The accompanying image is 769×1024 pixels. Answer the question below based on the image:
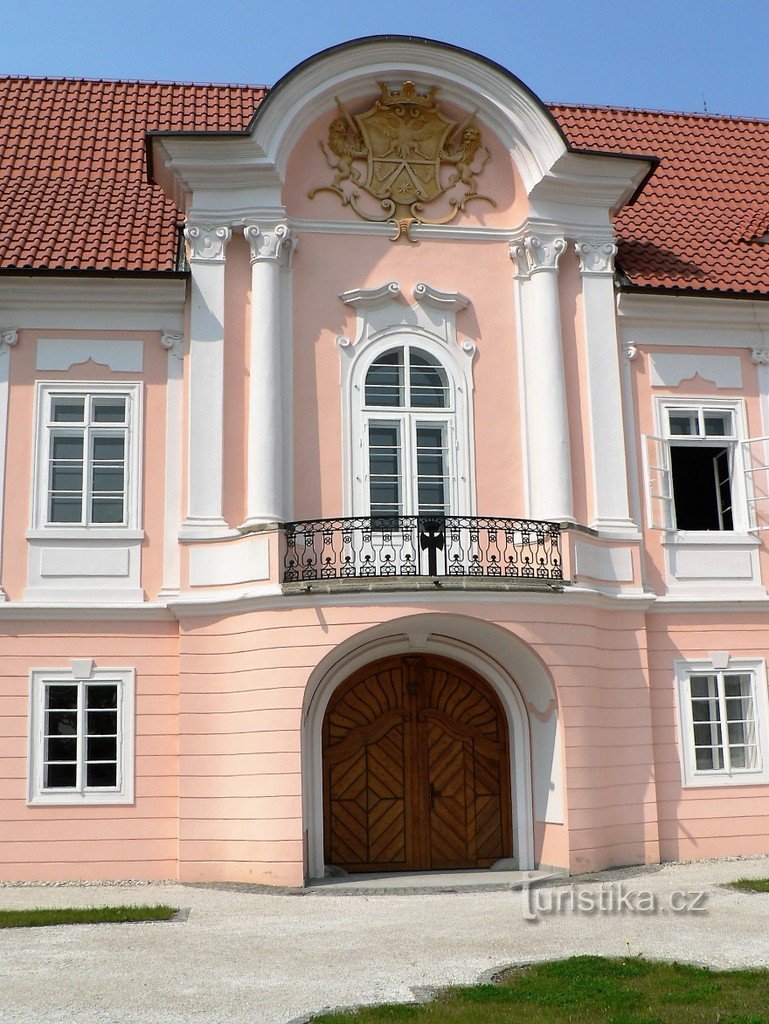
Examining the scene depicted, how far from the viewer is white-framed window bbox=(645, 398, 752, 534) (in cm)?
1644

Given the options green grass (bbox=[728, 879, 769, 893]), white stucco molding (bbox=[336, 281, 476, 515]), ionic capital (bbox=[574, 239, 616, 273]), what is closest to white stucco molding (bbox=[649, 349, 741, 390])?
ionic capital (bbox=[574, 239, 616, 273])

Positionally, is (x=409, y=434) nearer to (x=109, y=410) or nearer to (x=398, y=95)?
(x=109, y=410)

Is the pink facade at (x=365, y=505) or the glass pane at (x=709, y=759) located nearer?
the pink facade at (x=365, y=505)

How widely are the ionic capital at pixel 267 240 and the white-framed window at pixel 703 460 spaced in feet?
17.5

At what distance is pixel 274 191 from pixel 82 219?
112 inches

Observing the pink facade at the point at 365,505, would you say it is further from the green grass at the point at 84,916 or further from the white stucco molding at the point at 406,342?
the green grass at the point at 84,916

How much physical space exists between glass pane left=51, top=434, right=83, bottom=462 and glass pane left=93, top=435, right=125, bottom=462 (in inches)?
7.5

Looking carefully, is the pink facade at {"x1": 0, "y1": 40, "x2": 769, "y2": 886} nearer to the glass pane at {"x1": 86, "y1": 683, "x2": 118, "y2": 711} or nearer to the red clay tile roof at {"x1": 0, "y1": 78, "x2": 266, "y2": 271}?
the glass pane at {"x1": 86, "y1": 683, "x2": 118, "y2": 711}

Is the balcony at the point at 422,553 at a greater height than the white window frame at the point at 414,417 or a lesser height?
lesser

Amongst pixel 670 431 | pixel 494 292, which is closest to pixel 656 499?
pixel 670 431

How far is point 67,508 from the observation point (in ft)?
50.3

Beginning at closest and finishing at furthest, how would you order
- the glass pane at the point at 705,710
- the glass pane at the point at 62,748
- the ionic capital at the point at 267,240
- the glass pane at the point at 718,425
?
the glass pane at the point at 62,748 < the ionic capital at the point at 267,240 < the glass pane at the point at 705,710 < the glass pane at the point at 718,425

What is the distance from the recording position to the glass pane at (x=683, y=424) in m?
16.6

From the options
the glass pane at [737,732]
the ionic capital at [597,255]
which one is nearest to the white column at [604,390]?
the ionic capital at [597,255]
